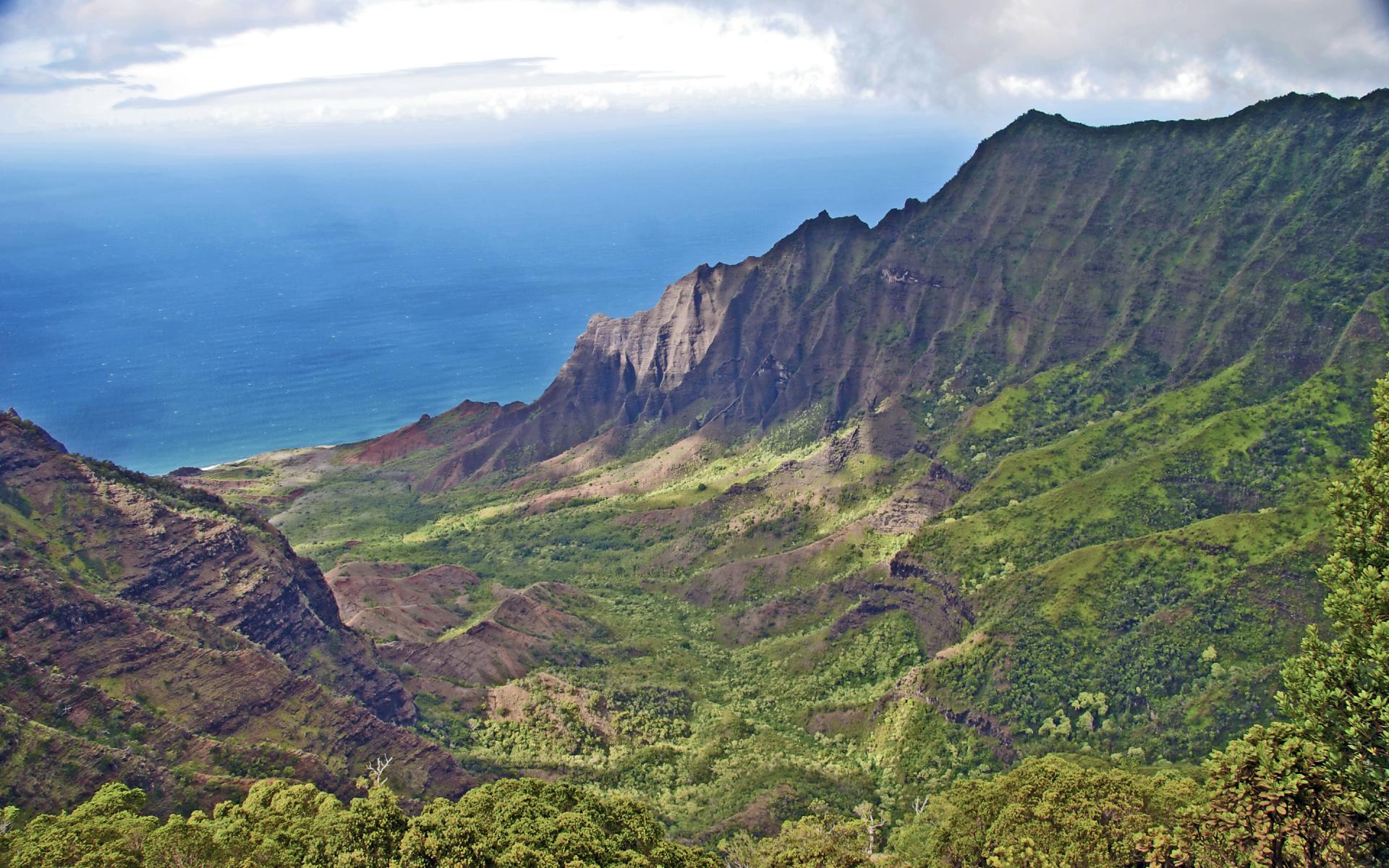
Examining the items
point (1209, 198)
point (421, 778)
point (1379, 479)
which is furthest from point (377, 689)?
point (1209, 198)

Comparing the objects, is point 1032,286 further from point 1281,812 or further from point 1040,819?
point 1281,812

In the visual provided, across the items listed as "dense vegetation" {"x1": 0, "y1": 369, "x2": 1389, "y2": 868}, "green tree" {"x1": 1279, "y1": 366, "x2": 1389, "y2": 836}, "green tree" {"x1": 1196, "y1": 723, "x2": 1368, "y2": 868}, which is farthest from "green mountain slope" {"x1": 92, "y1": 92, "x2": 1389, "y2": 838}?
"green tree" {"x1": 1279, "y1": 366, "x2": 1389, "y2": 836}

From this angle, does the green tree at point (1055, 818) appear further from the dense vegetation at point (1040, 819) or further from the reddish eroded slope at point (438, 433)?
the reddish eroded slope at point (438, 433)

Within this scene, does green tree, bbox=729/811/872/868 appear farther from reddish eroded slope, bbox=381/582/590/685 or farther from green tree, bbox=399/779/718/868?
reddish eroded slope, bbox=381/582/590/685

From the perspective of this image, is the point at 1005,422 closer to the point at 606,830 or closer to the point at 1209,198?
the point at 1209,198

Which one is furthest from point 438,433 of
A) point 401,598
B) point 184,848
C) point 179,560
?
point 184,848

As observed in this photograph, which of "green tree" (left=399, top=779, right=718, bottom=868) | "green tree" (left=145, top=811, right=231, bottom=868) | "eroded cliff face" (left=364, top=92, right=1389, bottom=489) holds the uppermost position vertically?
"eroded cliff face" (left=364, top=92, right=1389, bottom=489)
